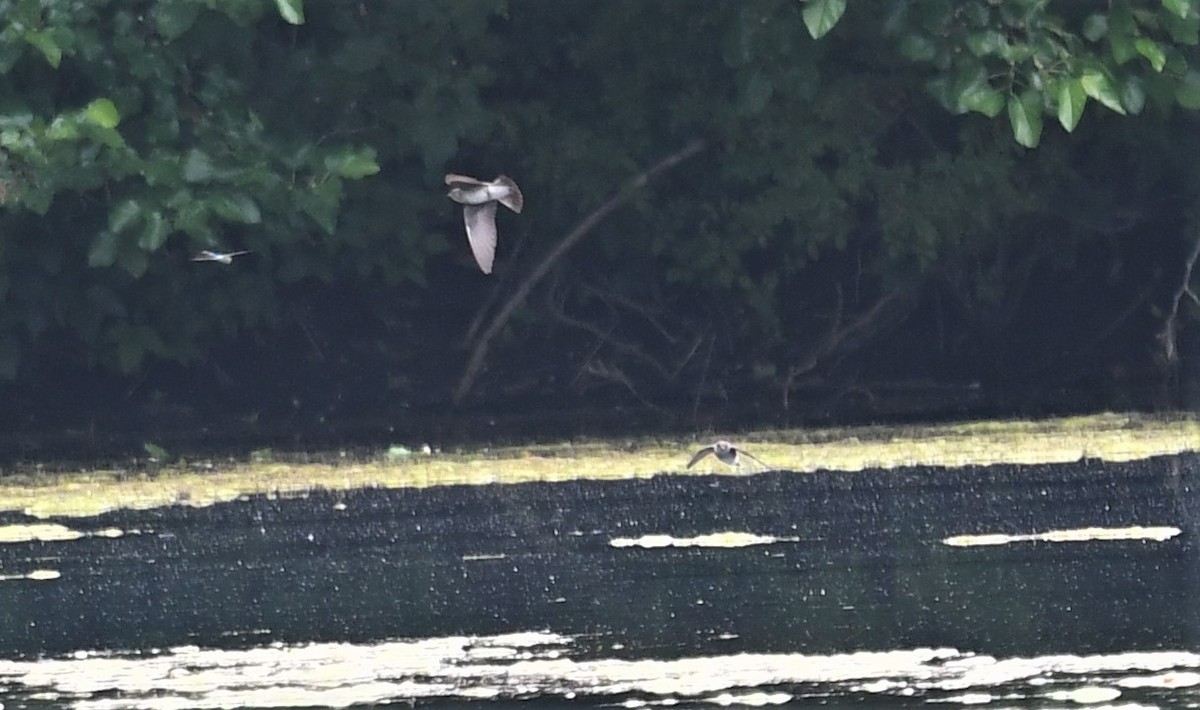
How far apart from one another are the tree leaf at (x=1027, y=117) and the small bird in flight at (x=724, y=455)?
1.04 metres

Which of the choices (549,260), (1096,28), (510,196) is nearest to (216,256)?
(510,196)

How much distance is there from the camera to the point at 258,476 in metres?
5.20

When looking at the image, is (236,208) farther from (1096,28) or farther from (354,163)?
(1096,28)

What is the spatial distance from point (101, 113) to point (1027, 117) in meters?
2.30

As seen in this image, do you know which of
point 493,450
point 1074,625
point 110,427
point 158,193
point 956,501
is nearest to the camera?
point 1074,625

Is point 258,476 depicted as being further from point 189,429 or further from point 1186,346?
point 1186,346

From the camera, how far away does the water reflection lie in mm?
2859

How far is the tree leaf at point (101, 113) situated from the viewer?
493 cm

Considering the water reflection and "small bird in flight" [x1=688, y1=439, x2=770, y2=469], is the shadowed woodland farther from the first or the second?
the water reflection

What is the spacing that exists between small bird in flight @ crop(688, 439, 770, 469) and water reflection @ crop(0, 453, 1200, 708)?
17 centimetres

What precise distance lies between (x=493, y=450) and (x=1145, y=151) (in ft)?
7.19

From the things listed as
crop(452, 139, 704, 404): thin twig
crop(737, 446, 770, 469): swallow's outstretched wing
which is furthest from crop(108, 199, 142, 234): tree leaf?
crop(737, 446, 770, 469): swallow's outstretched wing

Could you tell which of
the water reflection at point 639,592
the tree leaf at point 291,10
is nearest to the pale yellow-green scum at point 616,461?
the water reflection at point 639,592

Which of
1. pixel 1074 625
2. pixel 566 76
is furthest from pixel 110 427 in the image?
pixel 1074 625
